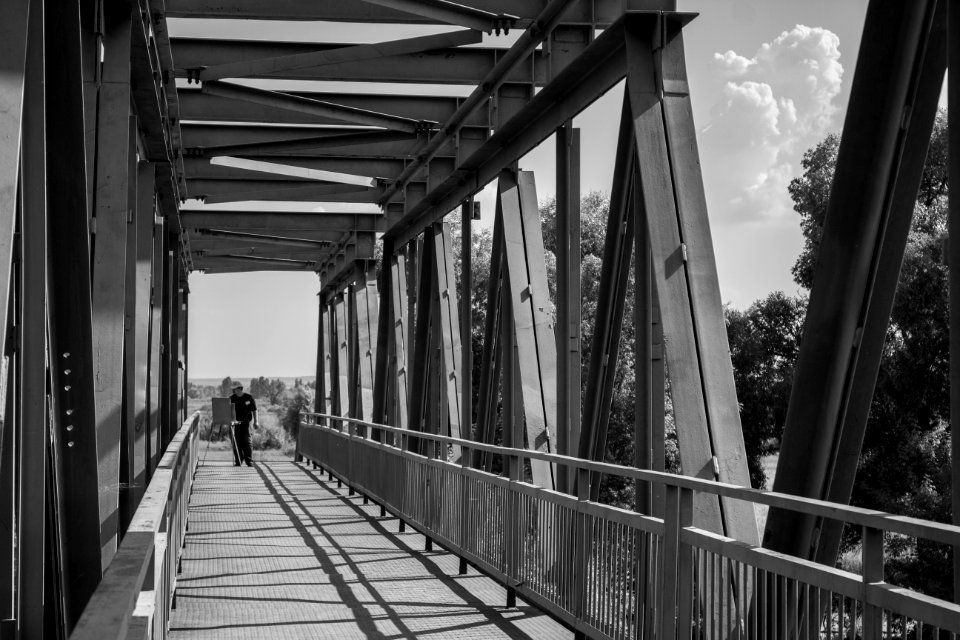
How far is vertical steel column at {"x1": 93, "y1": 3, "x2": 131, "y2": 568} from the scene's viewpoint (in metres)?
8.08

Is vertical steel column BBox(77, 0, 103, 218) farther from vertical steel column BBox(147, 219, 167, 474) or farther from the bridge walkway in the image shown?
vertical steel column BBox(147, 219, 167, 474)

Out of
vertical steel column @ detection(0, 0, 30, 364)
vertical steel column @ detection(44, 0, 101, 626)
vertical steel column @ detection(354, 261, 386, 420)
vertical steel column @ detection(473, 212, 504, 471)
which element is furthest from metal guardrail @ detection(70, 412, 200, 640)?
vertical steel column @ detection(354, 261, 386, 420)

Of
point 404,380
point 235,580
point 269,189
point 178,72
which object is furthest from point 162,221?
point 404,380

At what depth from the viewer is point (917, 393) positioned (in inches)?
946

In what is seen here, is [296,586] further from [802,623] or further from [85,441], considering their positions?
[802,623]

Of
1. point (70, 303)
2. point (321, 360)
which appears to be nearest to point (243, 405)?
point (321, 360)

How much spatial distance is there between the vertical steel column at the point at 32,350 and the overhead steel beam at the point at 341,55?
8411mm

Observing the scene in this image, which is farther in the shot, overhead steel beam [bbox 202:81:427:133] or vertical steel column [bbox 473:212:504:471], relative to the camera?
overhead steel beam [bbox 202:81:427:133]

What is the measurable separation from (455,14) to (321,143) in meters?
6.22

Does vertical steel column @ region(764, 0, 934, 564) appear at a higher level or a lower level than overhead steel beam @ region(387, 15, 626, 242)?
lower

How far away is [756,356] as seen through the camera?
31.2 meters

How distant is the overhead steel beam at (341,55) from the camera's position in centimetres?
1252

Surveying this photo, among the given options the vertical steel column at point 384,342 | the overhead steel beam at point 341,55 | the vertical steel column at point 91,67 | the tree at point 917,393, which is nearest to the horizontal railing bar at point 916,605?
the vertical steel column at point 91,67

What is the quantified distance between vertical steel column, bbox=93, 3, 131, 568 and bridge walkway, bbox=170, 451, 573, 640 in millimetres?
1297
